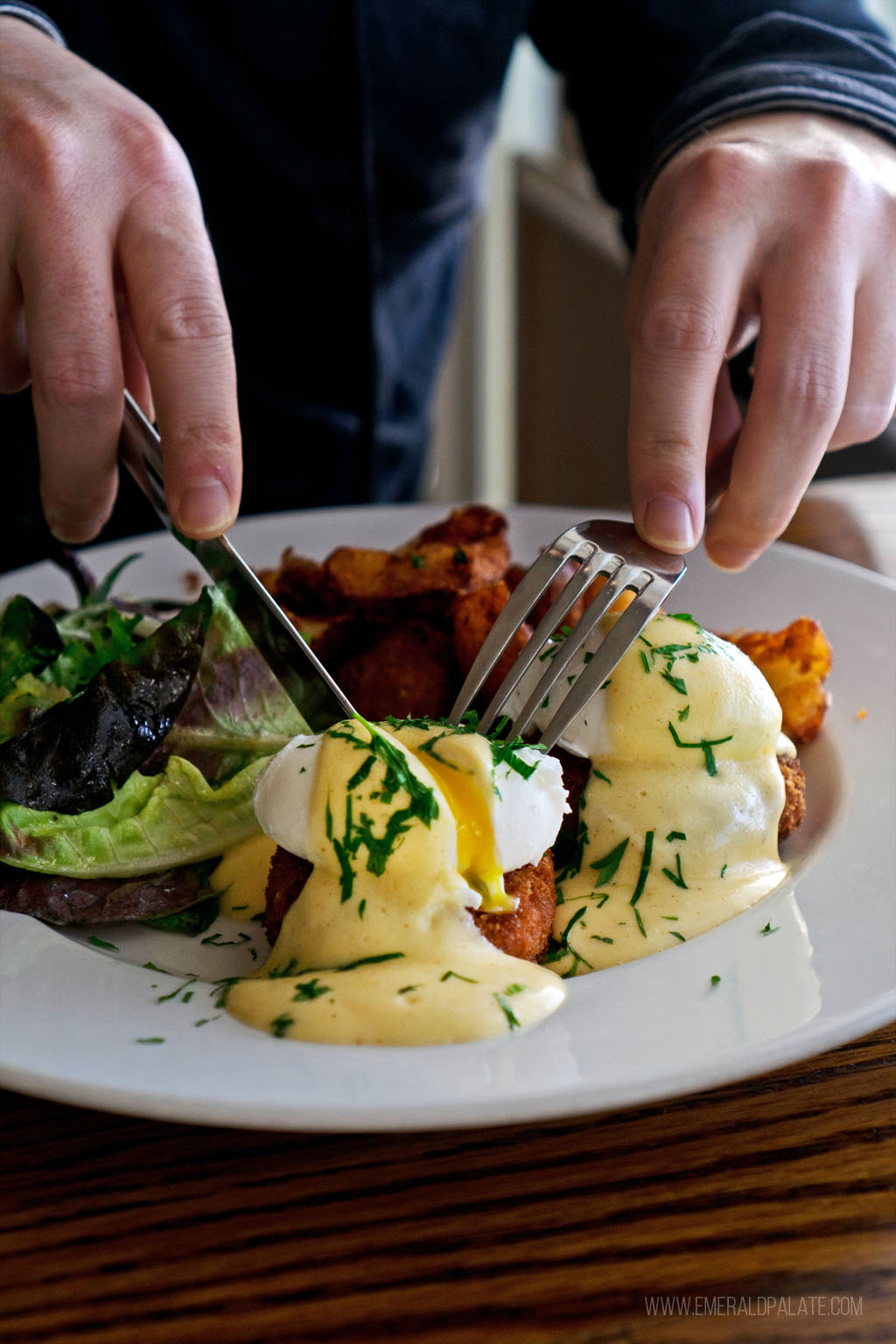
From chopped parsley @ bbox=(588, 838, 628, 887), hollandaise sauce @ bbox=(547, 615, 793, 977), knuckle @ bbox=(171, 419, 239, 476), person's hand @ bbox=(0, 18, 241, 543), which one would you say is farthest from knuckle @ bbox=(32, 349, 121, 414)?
chopped parsley @ bbox=(588, 838, 628, 887)

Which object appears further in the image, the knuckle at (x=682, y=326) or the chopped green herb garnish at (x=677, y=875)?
the knuckle at (x=682, y=326)

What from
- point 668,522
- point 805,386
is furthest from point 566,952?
point 805,386

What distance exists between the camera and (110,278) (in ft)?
4.62

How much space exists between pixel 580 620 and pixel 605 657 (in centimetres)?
7

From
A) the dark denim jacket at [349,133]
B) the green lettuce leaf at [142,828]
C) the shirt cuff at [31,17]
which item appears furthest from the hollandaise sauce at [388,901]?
the dark denim jacket at [349,133]

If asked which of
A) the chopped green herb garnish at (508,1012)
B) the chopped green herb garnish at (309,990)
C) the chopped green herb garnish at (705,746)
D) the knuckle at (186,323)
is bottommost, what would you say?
the chopped green herb garnish at (705,746)

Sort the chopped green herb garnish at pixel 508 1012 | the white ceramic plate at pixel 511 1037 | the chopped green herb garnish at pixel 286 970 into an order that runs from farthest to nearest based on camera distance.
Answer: the chopped green herb garnish at pixel 286 970 < the chopped green herb garnish at pixel 508 1012 < the white ceramic plate at pixel 511 1037

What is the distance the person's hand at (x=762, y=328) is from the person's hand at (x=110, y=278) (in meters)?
0.50

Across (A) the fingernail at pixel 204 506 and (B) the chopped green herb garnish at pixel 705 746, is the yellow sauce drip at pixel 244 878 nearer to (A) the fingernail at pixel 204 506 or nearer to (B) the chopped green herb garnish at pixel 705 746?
(A) the fingernail at pixel 204 506

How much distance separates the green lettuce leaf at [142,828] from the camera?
133 cm

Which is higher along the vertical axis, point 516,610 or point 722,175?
point 722,175

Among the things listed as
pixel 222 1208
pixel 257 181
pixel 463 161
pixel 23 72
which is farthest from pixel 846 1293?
pixel 463 161

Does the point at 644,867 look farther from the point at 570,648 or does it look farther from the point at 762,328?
the point at 762,328

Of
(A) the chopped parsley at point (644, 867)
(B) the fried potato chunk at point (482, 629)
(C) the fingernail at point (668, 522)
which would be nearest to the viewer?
(A) the chopped parsley at point (644, 867)
